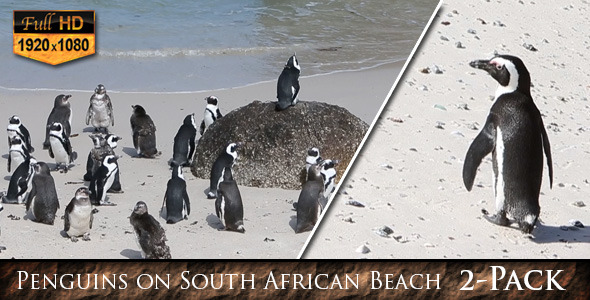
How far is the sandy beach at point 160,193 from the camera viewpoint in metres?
6.29

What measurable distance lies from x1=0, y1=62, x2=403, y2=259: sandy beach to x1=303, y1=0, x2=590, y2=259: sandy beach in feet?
4.78

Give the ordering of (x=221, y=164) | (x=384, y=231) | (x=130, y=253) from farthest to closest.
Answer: (x=221, y=164)
(x=130, y=253)
(x=384, y=231)

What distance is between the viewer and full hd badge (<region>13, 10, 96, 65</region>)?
1284cm

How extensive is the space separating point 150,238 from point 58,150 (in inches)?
116

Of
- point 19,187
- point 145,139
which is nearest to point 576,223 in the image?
point 19,187

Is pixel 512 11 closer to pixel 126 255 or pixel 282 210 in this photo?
pixel 282 210

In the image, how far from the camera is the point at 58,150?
8445mm

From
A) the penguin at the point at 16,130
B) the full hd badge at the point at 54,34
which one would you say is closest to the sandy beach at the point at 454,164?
the penguin at the point at 16,130

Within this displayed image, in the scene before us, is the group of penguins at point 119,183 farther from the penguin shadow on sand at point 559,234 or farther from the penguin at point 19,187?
the penguin shadow on sand at point 559,234

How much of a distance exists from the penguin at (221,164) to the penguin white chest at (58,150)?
1658mm

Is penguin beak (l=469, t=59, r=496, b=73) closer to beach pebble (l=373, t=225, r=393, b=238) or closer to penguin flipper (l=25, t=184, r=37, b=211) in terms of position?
beach pebble (l=373, t=225, r=393, b=238)

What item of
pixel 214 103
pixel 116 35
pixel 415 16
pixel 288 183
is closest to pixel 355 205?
pixel 288 183

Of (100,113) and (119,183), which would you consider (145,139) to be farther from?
(119,183)

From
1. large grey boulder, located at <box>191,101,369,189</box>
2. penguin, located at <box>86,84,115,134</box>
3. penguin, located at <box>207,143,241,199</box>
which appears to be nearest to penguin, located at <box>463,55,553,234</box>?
large grey boulder, located at <box>191,101,369,189</box>
